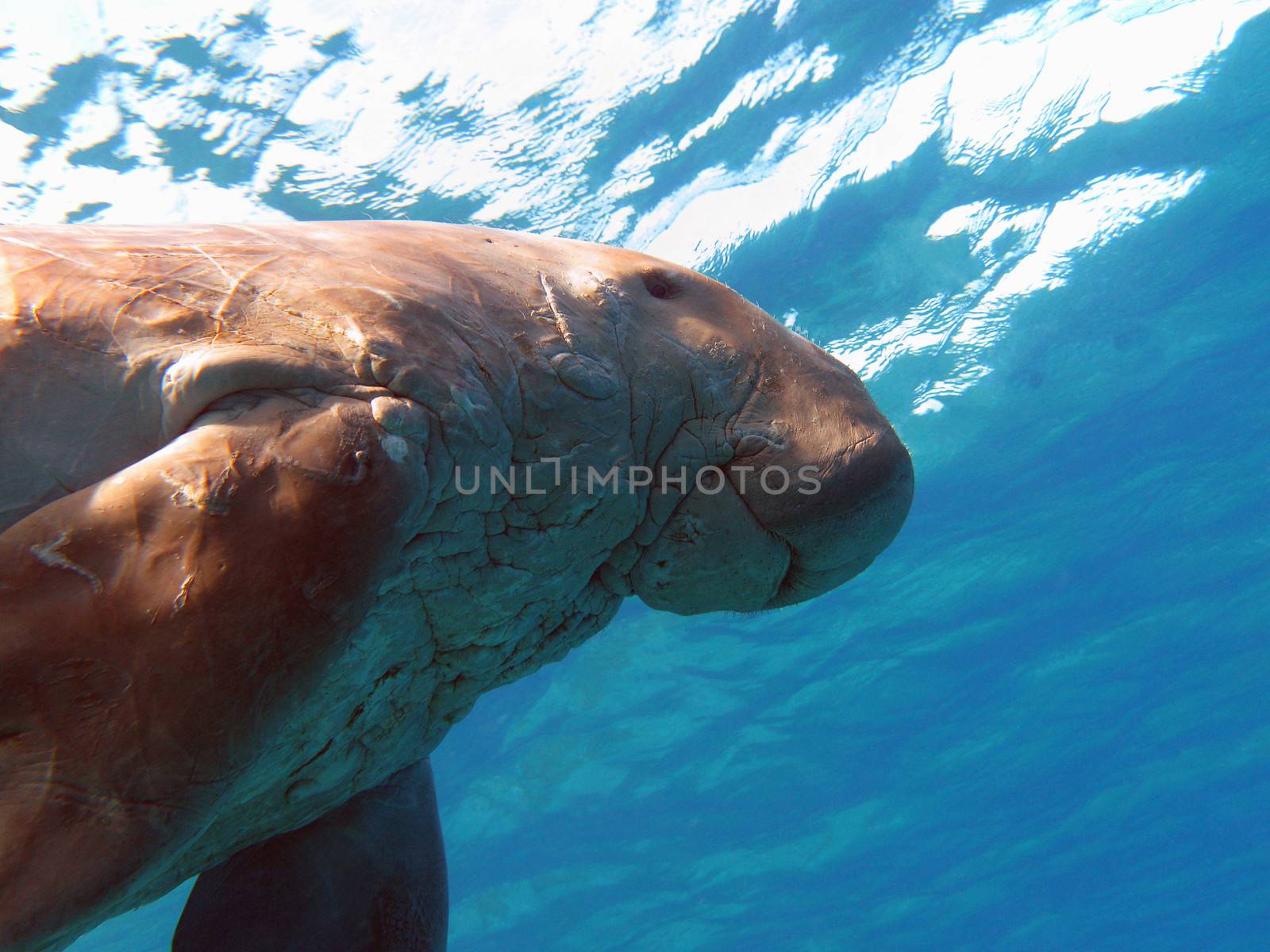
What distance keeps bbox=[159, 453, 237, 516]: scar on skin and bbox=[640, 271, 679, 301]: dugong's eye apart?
1.34 meters

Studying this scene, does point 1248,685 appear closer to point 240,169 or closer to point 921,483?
point 921,483

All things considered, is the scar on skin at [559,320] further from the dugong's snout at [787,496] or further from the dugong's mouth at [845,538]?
the dugong's mouth at [845,538]

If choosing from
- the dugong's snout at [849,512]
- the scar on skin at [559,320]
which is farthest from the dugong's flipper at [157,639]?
the dugong's snout at [849,512]

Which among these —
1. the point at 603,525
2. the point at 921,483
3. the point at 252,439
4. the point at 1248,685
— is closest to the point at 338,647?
the point at 252,439

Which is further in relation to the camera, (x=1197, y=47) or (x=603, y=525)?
(x=1197, y=47)

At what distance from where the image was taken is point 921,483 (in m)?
16.7

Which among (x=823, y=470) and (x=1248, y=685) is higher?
(x=1248, y=685)

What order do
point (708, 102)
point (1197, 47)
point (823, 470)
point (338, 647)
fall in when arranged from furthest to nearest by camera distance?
point (1197, 47)
point (708, 102)
point (823, 470)
point (338, 647)

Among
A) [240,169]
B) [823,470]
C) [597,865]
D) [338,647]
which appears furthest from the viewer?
[597,865]

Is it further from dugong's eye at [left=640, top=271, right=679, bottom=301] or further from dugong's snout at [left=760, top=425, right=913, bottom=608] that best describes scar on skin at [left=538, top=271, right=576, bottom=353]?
dugong's snout at [left=760, top=425, right=913, bottom=608]

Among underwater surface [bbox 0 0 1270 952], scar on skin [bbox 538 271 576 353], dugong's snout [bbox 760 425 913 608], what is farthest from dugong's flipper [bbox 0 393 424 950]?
underwater surface [bbox 0 0 1270 952]

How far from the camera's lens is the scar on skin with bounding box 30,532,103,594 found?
1.20m

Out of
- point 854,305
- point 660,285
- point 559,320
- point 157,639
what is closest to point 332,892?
point 157,639

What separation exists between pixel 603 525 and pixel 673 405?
359 mm
